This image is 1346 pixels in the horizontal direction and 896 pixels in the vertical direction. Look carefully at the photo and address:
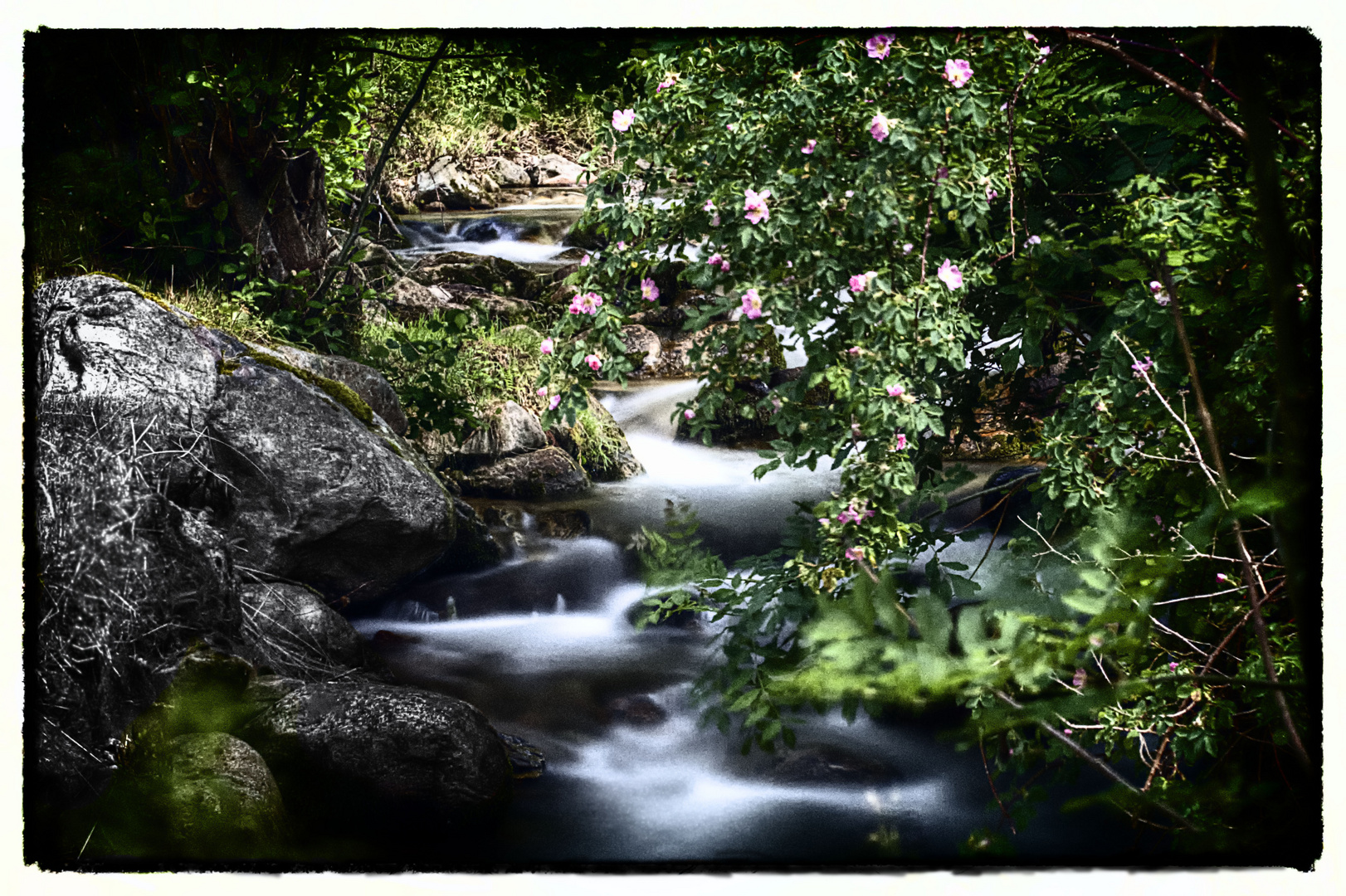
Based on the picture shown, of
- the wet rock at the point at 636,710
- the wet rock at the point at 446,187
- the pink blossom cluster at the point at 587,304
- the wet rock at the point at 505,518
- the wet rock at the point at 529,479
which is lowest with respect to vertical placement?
the wet rock at the point at 636,710

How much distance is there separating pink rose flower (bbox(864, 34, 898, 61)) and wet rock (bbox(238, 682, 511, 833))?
4.93 feet

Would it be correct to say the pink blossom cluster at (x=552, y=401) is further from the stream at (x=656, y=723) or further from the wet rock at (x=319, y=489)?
the wet rock at (x=319, y=489)

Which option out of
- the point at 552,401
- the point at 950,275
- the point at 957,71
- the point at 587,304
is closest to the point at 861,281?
the point at 950,275

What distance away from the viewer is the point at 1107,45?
1680 mm

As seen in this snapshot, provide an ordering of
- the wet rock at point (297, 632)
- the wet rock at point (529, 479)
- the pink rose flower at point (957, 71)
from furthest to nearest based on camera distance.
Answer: the wet rock at point (529, 479) < the wet rock at point (297, 632) < the pink rose flower at point (957, 71)

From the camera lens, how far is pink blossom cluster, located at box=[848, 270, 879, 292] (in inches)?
71.9

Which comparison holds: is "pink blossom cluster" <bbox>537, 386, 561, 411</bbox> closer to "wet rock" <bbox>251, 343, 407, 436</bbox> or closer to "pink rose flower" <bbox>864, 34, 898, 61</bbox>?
"wet rock" <bbox>251, 343, 407, 436</bbox>

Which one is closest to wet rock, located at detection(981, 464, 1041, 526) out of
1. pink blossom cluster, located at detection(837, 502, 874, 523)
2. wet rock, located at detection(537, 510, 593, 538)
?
pink blossom cluster, located at detection(837, 502, 874, 523)

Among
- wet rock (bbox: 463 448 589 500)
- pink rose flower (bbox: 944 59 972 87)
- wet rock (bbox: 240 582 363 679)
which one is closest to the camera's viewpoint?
pink rose flower (bbox: 944 59 972 87)

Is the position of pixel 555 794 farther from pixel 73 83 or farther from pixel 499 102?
pixel 73 83

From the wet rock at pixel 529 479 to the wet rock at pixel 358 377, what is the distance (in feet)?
0.64

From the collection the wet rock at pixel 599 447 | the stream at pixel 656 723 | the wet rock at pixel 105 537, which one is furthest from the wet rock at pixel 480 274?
the wet rock at pixel 105 537

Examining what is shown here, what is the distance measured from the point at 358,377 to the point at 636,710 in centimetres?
91

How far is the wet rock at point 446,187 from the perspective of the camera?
6.53ft
